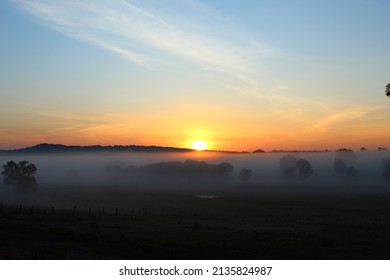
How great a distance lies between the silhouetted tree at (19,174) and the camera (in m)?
134

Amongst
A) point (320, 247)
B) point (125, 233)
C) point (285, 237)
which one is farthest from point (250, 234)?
point (125, 233)

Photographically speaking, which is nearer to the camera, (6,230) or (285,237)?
(6,230)

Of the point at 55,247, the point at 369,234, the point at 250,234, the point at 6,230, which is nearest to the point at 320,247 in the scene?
the point at 250,234

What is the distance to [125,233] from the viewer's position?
1715 inches

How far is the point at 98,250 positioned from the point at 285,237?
68.5 feet

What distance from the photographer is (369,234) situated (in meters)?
50.0

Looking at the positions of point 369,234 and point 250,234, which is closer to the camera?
point 250,234

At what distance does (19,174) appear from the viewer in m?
136

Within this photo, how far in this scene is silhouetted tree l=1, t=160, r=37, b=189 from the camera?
440ft
